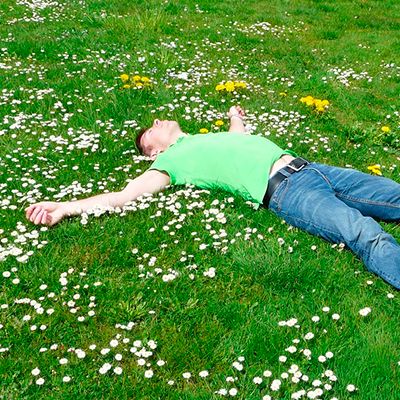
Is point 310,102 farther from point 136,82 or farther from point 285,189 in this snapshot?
point 285,189

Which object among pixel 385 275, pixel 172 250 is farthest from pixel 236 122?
pixel 385 275

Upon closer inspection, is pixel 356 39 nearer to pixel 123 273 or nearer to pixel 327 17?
pixel 327 17

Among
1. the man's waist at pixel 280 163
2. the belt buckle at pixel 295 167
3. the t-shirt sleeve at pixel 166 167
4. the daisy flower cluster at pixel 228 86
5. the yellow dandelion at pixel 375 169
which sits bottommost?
the yellow dandelion at pixel 375 169

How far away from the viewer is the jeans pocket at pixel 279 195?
4.39m

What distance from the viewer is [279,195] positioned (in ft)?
14.5

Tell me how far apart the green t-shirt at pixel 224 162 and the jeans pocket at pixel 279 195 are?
0.38 ft

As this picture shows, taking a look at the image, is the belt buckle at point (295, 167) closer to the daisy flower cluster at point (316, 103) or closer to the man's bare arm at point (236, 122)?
the man's bare arm at point (236, 122)

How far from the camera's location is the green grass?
3012 millimetres

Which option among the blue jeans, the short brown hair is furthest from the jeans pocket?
the short brown hair

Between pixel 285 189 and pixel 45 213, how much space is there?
2207 mm

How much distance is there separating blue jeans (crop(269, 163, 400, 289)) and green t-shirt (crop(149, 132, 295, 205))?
0.22 meters

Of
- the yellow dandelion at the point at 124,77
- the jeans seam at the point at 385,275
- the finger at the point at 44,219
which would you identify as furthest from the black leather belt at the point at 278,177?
the yellow dandelion at the point at 124,77

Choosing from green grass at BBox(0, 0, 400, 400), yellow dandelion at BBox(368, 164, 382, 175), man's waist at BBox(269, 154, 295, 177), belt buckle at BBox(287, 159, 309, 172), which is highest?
belt buckle at BBox(287, 159, 309, 172)

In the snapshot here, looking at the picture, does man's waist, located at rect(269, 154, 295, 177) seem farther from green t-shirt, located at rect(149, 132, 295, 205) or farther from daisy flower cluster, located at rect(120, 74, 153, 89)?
daisy flower cluster, located at rect(120, 74, 153, 89)
